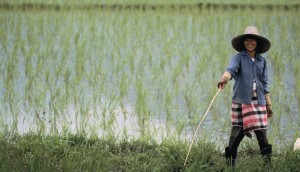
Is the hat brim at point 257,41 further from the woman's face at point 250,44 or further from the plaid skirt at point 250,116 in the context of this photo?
the plaid skirt at point 250,116

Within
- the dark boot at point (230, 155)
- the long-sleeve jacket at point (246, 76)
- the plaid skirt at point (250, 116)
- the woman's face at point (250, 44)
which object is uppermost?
the woman's face at point (250, 44)

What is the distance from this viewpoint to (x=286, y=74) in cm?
590

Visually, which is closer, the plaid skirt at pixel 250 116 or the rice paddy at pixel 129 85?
the plaid skirt at pixel 250 116

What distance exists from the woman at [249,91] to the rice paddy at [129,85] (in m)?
0.18

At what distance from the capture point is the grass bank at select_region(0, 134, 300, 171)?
133 inches

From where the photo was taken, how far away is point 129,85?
542 centimetres

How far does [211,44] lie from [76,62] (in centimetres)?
169

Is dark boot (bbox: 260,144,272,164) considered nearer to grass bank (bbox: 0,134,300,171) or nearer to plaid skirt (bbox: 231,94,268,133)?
grass bank (bbox: 0,134,300,171)

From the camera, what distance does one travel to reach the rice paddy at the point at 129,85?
3850mm

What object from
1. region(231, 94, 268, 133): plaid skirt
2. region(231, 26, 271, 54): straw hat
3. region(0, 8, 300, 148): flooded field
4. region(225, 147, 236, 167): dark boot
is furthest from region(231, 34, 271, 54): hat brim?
region(0, 8, 300, 148): flooded field

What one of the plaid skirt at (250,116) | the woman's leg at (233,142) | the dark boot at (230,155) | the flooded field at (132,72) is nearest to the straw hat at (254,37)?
the plaid skirt at (250,116)

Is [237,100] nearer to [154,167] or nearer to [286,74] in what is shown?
[154,167]

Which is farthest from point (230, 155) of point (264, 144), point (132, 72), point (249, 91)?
point (132, 72)

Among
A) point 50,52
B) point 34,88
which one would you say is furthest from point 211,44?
point 34,88
